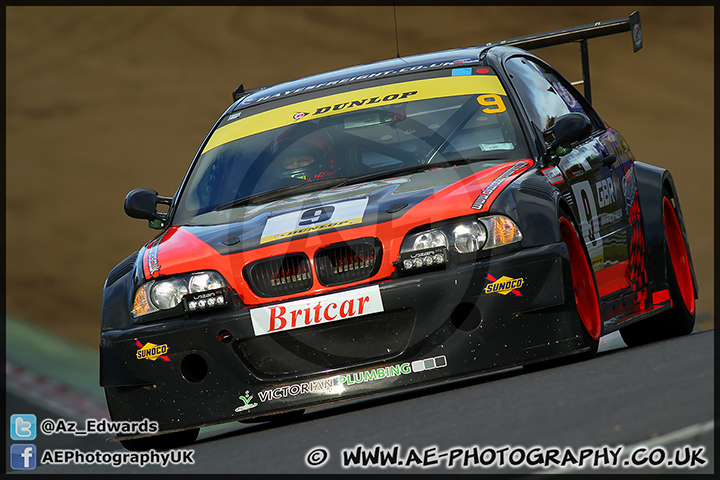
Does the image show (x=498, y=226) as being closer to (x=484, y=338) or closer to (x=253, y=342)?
(x=484, y=338)

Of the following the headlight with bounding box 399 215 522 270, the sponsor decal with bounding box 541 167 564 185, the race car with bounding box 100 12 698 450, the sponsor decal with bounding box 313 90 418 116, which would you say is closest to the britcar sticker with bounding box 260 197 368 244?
the race car with bounding box 100 12 698 450

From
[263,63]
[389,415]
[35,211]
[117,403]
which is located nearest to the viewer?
[389,415]

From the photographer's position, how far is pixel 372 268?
16.9 ft

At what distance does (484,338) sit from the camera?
16.8ft

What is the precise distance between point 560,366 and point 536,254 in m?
0.59

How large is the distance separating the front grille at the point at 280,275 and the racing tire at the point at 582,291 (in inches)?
44.2

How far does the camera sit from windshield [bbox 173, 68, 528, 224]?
6098 millimetres

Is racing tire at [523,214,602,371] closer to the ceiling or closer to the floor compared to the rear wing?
closer to the floor

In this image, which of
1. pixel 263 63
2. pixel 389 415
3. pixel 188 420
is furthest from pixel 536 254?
pixel 263 63

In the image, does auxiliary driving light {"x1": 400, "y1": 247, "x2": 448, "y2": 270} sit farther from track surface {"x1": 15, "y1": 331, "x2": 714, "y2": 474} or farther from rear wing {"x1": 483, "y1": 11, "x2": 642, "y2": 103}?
rear wing {"x1": 483, "y1": 11, "x2": 642, "y2": 103}

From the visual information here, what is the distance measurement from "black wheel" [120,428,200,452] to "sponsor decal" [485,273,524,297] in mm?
1632

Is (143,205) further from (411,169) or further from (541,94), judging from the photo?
(541,94)

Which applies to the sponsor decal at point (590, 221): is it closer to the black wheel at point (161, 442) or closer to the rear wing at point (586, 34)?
the black wheel at point (161, 442)

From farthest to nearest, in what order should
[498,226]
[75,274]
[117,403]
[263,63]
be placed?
[263,63], [75,274], [117,403], [498,226]
